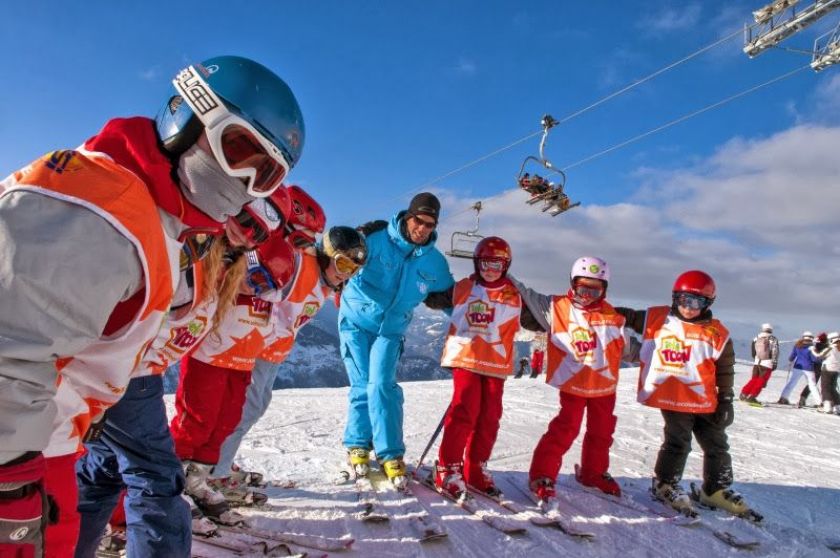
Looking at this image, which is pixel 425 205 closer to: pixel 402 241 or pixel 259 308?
pixel 402 241

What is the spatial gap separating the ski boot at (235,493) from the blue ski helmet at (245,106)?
2.43 metres

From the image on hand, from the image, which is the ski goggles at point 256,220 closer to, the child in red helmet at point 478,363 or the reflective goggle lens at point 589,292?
the child in red helmet at point 478,363

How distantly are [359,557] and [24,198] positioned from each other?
245 cm

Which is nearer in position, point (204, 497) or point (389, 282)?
point (204, 497)

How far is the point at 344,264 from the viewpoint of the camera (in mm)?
3814

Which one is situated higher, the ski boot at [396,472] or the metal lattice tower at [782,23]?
the metal lattice tower at [782,23]

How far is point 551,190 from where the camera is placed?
1314 cm

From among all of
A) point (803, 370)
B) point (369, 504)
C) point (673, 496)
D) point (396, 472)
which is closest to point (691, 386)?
point (673, 496)

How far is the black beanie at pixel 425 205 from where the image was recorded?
4500 mm

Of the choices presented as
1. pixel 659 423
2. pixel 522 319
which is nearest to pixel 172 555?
pixel 522 319

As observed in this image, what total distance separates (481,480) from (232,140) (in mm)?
3422

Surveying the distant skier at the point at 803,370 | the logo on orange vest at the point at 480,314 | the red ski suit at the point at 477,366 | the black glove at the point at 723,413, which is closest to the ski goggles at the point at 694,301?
the black glove at the point at 723,413

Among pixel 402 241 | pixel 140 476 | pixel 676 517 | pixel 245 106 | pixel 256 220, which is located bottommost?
pixel 676 517

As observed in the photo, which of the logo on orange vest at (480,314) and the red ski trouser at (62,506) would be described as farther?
the logo on orange vest at (480,314)
